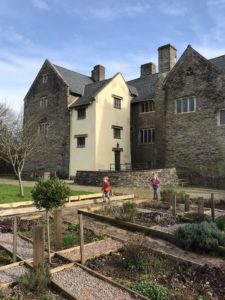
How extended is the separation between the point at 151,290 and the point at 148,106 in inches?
1165

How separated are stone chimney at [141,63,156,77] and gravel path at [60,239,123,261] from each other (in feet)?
113

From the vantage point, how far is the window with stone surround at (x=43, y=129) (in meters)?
37.1

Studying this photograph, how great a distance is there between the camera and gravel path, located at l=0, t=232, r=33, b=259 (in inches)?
317

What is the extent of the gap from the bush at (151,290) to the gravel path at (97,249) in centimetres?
206

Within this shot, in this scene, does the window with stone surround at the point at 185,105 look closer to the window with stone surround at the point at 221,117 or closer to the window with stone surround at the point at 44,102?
the window with stone surround at the point at 221,117

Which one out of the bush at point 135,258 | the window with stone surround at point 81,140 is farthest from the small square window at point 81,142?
the bush at point 135,258

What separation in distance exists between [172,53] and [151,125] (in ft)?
25.5

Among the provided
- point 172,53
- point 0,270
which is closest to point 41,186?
point 0,270

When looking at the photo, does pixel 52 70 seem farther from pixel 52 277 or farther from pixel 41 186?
pixel 52 277

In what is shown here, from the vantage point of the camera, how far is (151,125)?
33750 mm

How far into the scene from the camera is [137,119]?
35.2 metres

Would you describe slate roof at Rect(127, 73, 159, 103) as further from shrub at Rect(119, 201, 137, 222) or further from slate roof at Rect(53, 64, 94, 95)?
shrub at Rect(119, 201, 137, 222)

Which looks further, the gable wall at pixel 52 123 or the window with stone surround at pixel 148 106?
the gable wall at pixel 52 123

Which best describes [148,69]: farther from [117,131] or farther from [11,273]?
[11,273]
